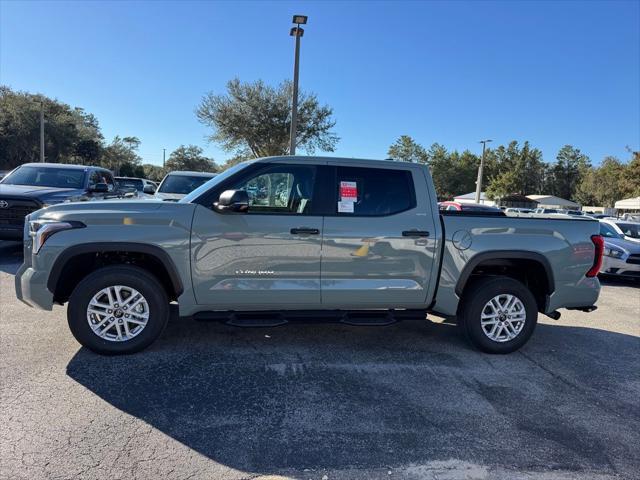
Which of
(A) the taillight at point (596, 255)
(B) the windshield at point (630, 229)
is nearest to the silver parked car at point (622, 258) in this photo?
(B) the windshield at point (630, 229)

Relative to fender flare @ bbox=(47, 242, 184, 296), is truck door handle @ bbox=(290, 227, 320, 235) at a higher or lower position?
higher

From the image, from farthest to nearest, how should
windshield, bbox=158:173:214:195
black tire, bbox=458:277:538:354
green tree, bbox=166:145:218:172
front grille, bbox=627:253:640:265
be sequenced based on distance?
green tree, bbox=166:145:218:172 < windshield, bbox=158:173:214:195 < front grille, bbox=627:253:640:265 < black tire, bbox=458:277:538:354

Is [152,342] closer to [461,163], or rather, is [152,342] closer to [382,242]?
[382,242]

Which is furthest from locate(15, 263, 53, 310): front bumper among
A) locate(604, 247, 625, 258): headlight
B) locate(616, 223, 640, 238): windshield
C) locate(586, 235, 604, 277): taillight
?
locate(616, 223, 640, 238): windshield

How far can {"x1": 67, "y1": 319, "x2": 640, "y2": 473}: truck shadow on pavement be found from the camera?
2908mm

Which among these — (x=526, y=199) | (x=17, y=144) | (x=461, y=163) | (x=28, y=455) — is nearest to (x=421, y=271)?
(x=28, y=455)

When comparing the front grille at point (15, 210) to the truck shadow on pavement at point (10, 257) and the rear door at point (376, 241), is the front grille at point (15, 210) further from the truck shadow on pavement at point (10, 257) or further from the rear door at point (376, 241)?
the rear door at point (376, 241)

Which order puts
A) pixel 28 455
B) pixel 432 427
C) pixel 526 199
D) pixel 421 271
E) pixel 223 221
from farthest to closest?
pixel 526 199, pixel 421 271, pixel 223 221, pixel 432 427, pixel 28 455

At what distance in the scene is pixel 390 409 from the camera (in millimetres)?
3416

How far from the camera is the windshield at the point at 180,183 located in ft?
34.3

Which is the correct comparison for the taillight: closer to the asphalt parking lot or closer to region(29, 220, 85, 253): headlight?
the asphalt parking lot

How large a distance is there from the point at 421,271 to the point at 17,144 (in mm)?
42579

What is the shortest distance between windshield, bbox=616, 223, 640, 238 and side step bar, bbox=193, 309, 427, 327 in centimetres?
915

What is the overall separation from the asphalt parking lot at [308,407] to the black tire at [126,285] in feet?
0.47
